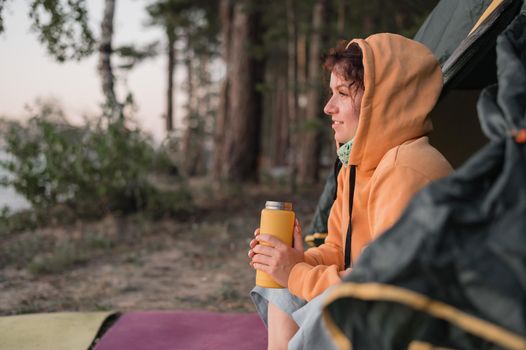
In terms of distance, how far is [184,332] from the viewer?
2988mm

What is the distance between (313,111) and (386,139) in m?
7.52

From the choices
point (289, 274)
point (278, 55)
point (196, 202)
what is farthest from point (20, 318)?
point (278, 55)

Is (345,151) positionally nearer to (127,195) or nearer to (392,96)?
(392,96)

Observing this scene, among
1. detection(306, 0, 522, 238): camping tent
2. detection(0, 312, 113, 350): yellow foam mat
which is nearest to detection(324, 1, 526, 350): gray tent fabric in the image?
detection(306, 0, 522, 238): camping tent

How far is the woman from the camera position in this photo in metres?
1.62

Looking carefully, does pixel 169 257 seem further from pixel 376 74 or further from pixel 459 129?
pixel 376 74

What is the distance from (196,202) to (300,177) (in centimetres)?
279

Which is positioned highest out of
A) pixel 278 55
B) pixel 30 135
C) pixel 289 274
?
pixel 278 55

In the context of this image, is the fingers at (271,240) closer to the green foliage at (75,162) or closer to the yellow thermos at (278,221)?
the yellow thermos at (278,221)

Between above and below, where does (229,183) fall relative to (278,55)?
below

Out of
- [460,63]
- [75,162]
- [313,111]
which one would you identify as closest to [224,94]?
[313,111]

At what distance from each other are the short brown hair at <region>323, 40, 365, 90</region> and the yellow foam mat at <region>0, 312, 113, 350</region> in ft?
5.99

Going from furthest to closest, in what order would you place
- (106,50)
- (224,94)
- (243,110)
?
(224,94) < (243,110) < (106,50)

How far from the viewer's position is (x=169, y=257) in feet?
17.3
